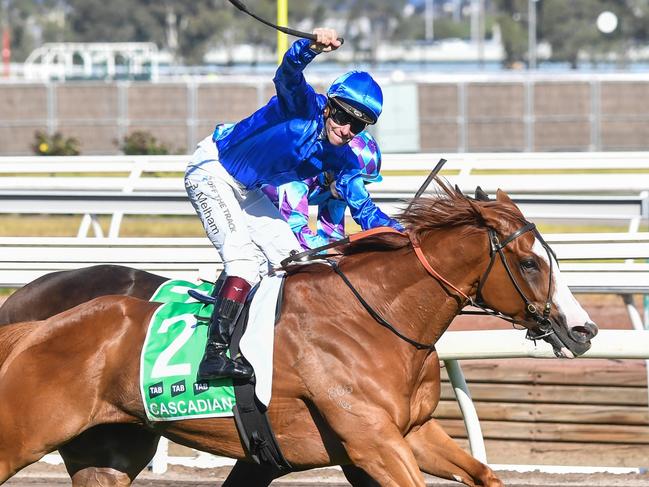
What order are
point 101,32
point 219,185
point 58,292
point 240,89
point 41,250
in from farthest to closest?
point 101,32
point 240,89
point 41,250
point 58,292
point 219,185

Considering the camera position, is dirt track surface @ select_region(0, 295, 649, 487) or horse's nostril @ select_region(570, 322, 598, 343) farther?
dirt track surface @ select_region(0, 295, 649, 487)

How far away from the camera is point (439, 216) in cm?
428

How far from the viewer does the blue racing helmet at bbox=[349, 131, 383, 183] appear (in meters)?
5.55

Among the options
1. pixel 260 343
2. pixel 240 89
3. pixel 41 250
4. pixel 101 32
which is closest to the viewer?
pixel 260 343

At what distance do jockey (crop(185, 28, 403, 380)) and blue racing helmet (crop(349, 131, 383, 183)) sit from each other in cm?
68

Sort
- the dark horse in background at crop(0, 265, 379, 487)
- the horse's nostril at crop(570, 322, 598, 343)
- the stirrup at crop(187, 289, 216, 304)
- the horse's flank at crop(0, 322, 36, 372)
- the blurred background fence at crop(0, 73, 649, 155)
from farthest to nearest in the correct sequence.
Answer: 1. the blurred background fence at crop(0, 73, 649, 155)
2. the dark horse in background at crop(0, 265, 379, 487)
3. the horse's flank at crop(0, 322, 36, 372)
4. the stirrup at crop(187, 289, 216, 304)
5. the horse's nostril at crop(570, 322, 598, 343)

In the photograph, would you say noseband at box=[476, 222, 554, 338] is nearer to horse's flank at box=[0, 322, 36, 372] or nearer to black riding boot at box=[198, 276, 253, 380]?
black riding boot at box=[198, 276, 253, 380]

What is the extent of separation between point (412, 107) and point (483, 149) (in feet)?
7.19

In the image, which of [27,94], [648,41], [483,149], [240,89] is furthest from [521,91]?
[648,41]

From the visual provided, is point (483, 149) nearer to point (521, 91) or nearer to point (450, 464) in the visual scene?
point (521, 91)

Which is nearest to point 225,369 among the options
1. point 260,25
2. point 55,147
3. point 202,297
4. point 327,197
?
point 202,297

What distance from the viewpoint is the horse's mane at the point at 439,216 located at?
13.8 ft

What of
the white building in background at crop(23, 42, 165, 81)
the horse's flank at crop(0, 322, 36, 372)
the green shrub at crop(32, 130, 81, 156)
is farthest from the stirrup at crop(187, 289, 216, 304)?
the white building in background at crop(23, 42, 165, 81)

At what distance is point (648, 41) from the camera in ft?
206
